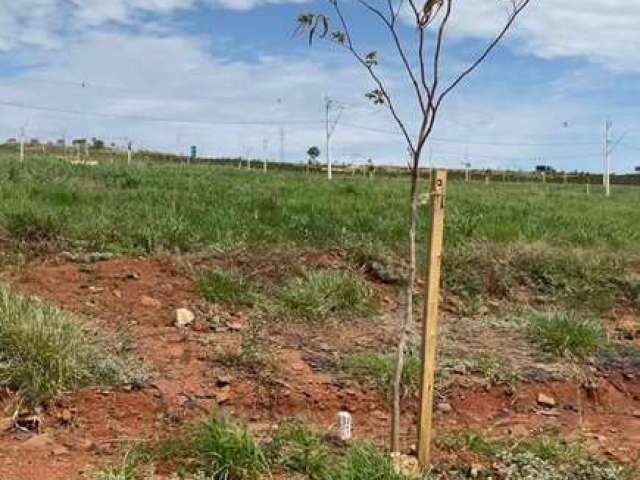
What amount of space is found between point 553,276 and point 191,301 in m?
3.59

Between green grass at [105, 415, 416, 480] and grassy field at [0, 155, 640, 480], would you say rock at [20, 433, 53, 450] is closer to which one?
grassy field at [0, 155, 640, 480]

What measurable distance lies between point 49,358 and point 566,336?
3269mm

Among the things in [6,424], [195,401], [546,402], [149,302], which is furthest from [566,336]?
[6,424]

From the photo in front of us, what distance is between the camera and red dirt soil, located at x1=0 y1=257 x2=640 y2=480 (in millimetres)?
3740

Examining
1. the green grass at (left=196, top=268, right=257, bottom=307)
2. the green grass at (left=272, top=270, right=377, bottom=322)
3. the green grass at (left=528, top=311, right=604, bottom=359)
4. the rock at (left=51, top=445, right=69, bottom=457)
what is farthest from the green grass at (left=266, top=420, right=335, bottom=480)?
the green grass at (left=528, top=311, right=604, bottom=359)

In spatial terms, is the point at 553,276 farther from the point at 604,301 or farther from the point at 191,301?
the point at 191,301

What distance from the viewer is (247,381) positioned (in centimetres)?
446

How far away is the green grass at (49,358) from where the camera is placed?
3.99m

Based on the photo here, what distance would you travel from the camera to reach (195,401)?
4211 mm

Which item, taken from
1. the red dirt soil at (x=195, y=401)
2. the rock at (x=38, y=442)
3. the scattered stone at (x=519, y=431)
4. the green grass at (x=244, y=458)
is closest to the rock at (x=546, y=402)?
the red dirt soil at (x=195, y=401)

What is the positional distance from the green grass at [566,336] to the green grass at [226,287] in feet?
6.42

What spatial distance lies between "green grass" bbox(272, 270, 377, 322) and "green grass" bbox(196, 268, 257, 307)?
0.21 metres

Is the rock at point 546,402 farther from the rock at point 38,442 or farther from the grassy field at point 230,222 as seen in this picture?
the grassy field at point 230,222

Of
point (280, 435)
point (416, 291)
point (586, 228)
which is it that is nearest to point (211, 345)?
point (280, 435)
